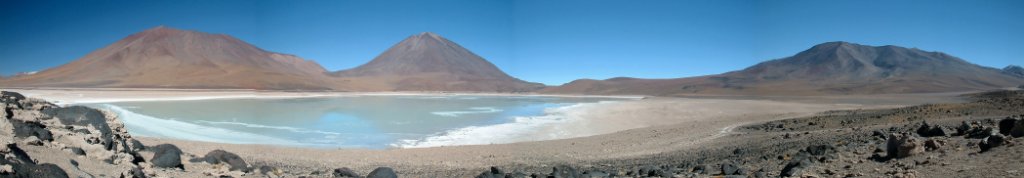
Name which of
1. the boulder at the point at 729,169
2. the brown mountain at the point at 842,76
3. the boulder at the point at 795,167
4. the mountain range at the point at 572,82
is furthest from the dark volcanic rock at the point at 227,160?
the brown mountain at the point at 842,76

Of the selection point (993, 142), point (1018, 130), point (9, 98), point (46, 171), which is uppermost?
point (9, 98)

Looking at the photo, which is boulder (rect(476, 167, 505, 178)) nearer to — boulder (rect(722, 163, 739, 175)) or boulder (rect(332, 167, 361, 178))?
boulder (rect(332, 167, 361, 178))

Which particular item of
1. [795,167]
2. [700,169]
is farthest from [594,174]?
[795,167]

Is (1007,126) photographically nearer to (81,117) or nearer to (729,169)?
(729,169)

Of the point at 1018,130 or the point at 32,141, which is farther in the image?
the point at 1018,130

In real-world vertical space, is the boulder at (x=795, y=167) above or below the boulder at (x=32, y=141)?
below

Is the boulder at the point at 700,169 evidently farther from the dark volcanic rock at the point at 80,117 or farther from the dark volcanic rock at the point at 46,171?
the dark volcanic rock at the point at 80,117

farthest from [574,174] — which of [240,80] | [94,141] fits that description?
[240,80]
